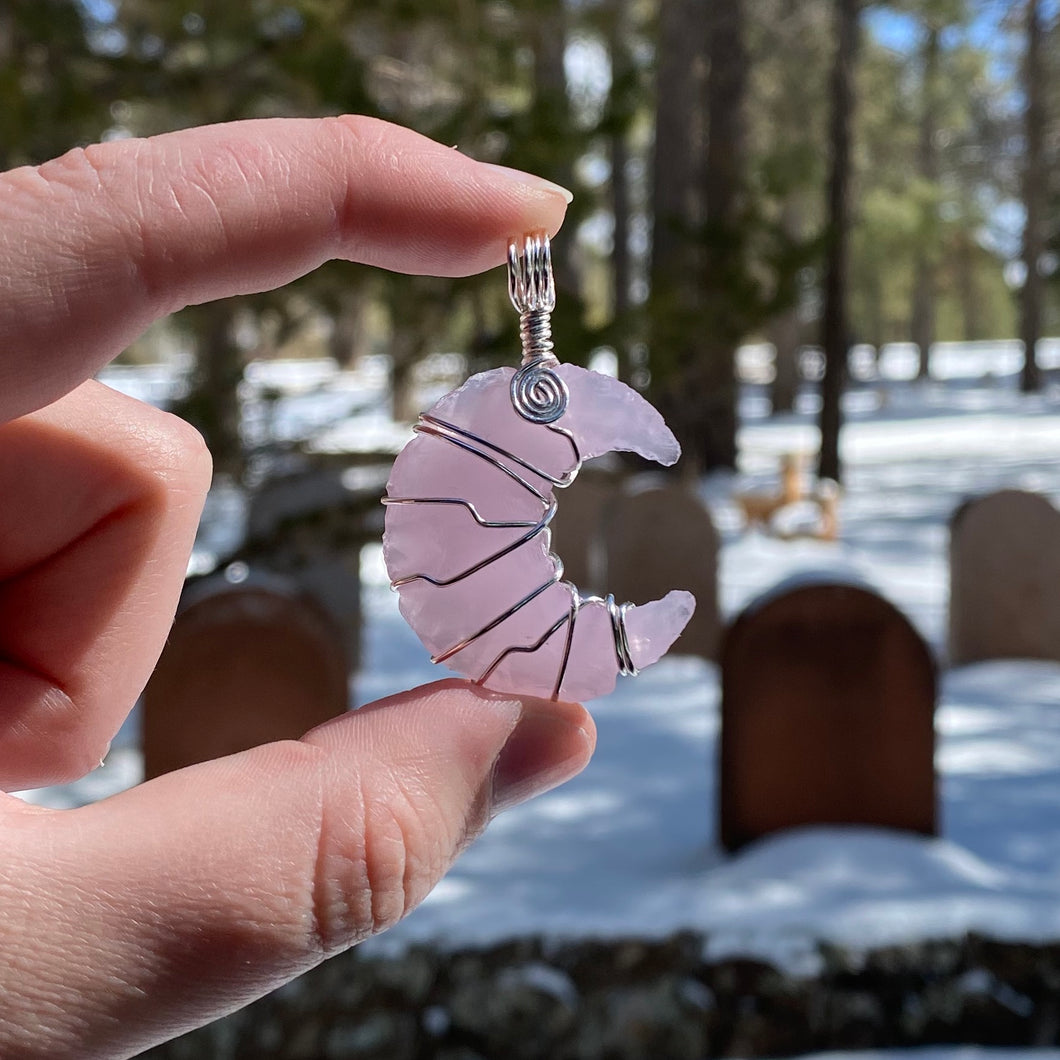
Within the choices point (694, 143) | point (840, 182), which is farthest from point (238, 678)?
point (694, 143)

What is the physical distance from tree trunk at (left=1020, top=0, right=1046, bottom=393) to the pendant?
19.3m

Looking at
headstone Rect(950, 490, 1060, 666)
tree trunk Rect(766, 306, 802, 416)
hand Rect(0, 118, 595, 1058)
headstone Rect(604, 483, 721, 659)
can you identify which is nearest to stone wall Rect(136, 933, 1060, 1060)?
hand Rect(0, 118, 595, 1058)

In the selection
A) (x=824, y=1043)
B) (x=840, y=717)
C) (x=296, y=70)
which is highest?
(x=296, y=70)

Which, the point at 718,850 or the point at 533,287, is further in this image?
the point at 718,850

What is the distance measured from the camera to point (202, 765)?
1.36 metres

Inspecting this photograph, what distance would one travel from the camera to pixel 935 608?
759cm

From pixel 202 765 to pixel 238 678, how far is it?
247cm

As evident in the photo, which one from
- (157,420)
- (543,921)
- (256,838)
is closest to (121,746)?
(543,921)

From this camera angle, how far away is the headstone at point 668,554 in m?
6.66

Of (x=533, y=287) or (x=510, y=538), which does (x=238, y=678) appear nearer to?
(x=510, y=538)

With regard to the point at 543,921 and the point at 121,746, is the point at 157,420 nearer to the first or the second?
the point at 543,921

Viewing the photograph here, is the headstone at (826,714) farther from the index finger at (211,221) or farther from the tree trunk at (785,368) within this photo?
the tree trunk at (785,368)

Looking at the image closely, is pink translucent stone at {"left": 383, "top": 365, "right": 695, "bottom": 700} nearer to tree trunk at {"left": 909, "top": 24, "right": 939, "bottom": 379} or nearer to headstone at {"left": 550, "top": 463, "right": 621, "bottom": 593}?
headstone at {"left": 550, "top": 463, "right": 621, "bottom": 593}

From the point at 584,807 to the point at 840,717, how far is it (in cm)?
114
